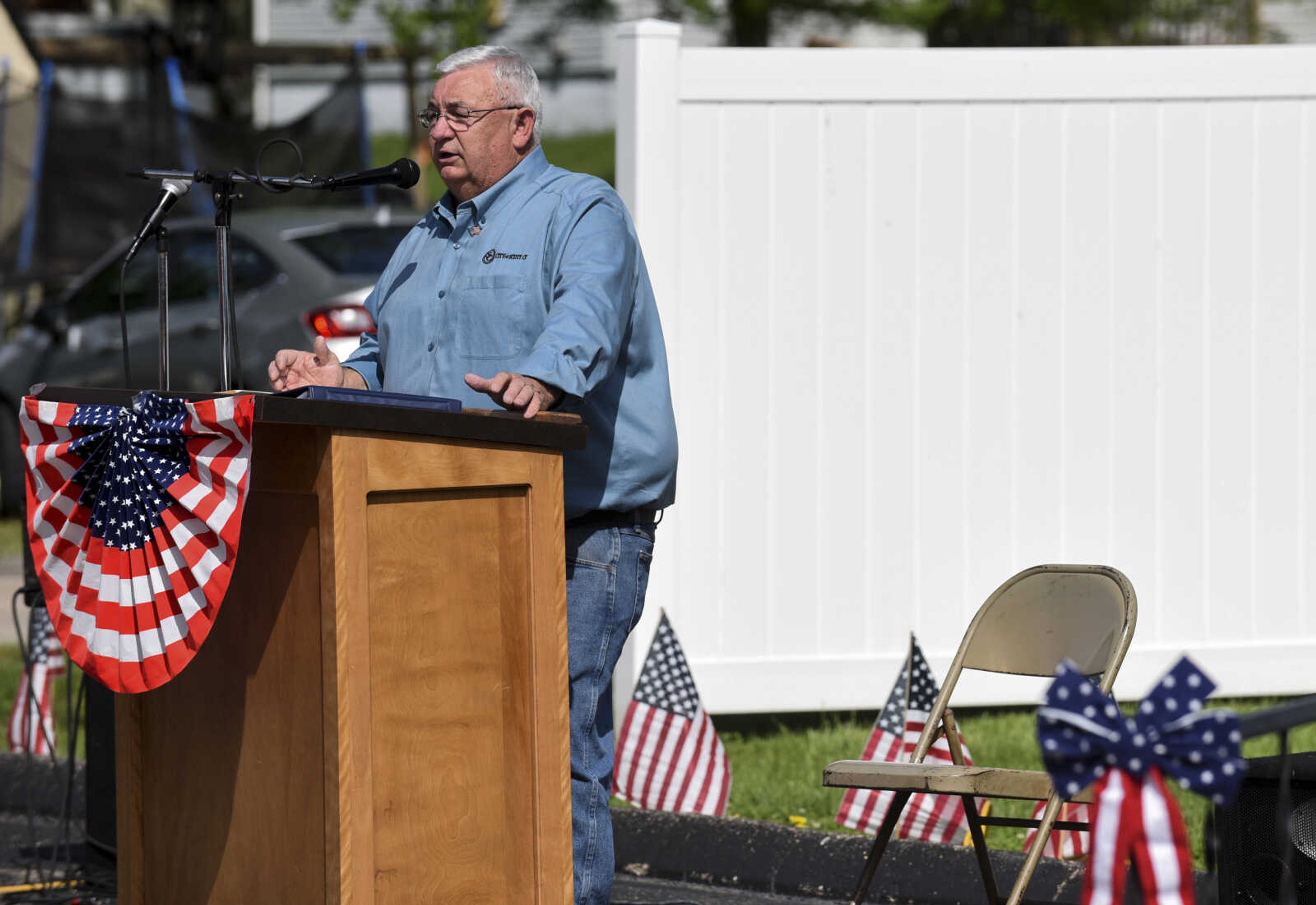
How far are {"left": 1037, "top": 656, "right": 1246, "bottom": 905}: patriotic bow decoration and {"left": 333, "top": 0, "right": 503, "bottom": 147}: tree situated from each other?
15.4 meters

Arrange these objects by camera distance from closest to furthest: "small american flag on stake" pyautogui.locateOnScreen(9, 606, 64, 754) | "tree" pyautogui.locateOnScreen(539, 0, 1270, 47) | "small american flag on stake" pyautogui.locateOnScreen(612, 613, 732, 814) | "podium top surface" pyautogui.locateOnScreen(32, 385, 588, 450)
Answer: "podium top surface" pyautogui.locateOnScreen(32, 385, 588, 450) < "small american flag on stake" pyautogui.locateOnScreen(612, 613, 732, 814) < "small american flag on stake" pyautogui.locateOnScreen(9, 606, 64, 754) < "tree" pyautogui.locateOnScreen(539, 0, 1270, 47)

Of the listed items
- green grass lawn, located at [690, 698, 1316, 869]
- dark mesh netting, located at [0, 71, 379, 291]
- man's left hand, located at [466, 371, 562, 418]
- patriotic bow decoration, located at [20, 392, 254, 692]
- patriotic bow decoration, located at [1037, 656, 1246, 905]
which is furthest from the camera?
dark mesh netting, located at [0, 71, 379, 291]

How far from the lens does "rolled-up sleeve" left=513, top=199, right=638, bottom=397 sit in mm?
3252

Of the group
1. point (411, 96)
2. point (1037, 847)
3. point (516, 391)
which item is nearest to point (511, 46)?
point (411, 96)

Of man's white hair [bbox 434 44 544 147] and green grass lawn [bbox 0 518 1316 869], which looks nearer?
man's white hair [bbox 434 44 544 147]

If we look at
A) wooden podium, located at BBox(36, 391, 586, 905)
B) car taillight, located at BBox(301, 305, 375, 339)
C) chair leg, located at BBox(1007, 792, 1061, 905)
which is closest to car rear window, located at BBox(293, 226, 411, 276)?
car taillight, located at BBox(301, 305, 375, 339)

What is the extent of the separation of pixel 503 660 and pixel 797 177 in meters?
2.91

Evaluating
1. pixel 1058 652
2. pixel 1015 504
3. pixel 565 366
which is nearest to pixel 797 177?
pixel 1015 504

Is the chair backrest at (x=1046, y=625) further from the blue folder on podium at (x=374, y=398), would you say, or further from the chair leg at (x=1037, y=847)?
the blue folder on podium at (x=374, y=398)

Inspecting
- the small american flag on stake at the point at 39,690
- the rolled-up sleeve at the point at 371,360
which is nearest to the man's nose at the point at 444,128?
the rolled-up sleeve at the point at 371,360

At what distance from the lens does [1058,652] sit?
4.28 metres

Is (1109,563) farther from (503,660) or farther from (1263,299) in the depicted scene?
(503,660)

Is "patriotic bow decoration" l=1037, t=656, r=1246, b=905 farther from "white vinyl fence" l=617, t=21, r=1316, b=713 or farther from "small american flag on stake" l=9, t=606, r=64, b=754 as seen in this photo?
"small american flag on stake" l=9, t=606, r=64, b=754

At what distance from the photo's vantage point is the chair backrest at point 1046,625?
164 inches
